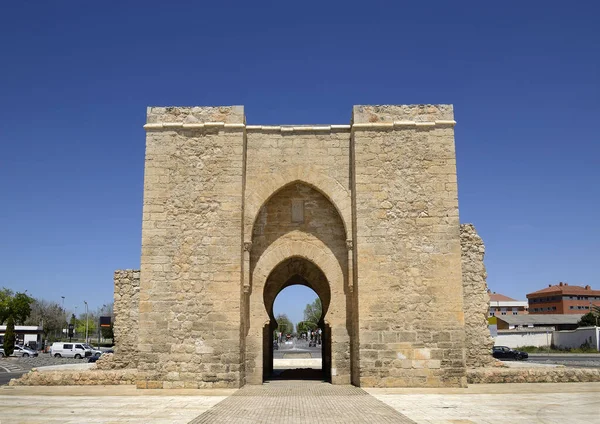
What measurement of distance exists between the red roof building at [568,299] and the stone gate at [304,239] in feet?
193

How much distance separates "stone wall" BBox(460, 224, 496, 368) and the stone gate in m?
0.24

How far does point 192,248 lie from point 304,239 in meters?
2.66

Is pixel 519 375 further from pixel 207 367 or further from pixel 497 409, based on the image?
pixel 207 367

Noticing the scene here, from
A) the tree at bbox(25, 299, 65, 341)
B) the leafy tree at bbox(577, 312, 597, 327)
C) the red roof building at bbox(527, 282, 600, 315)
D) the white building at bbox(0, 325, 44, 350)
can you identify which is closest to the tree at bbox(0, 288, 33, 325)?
the white building at bbox(0, 325, 44, 350)

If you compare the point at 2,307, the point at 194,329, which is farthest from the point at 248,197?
the point at 2,307

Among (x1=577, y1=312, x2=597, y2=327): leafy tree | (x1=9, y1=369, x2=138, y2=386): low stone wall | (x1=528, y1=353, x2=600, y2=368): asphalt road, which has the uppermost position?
(x1=577, y1=312, x2=597, y2=327): leafy tree

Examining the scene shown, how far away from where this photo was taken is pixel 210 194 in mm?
11672

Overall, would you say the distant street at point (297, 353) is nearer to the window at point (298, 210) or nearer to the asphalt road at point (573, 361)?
the asphalt road at point (573, 361)

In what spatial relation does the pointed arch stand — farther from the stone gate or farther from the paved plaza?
the paved plaza

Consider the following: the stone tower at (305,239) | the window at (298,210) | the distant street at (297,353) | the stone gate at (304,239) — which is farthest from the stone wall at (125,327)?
the distant street at (297,353)

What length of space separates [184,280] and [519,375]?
7704 mm

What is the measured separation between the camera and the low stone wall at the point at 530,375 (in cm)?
1162

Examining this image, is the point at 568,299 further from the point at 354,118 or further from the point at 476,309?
the point at 354,118

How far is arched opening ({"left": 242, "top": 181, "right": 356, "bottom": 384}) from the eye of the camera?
11.8 m
